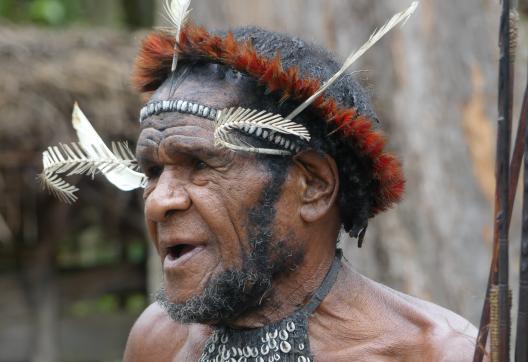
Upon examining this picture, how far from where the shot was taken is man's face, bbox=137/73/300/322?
10.0 ft

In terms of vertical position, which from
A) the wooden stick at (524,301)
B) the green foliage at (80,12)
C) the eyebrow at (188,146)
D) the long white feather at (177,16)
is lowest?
the wooden stick at (524,301)

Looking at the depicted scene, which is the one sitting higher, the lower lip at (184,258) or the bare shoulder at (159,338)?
the lower lip at (184,258)

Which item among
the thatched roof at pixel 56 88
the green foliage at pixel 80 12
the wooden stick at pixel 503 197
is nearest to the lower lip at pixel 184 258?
the wooden stick at pixel 503 197

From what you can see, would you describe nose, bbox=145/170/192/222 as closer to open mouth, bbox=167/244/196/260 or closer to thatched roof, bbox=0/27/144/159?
open mouth, bbox=167/244/196/260

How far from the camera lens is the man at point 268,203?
10.0 feet

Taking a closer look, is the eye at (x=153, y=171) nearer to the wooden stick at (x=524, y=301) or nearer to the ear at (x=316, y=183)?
the ear at (x=316, y=183)

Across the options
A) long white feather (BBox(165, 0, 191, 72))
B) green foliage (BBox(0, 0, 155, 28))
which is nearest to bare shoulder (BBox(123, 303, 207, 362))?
long white feather (BBox(165, 0, 191, 72))

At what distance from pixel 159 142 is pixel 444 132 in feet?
11.7

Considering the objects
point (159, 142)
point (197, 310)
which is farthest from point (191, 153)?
point (197, 310)

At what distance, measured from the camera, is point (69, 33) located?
26.1ft

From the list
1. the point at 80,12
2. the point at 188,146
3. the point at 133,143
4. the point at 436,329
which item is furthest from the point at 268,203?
the point at 80,12

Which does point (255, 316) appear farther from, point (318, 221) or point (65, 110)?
point (65, 110)

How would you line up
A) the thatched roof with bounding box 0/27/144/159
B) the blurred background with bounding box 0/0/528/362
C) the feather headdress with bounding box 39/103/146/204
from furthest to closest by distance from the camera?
1. the thatched roof with bounding box 0/27/144/159
2. the blurred background with bounding box 0/0/528/362
3. the feather headdress with bounding box 39/103/146/204

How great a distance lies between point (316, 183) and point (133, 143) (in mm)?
4979
